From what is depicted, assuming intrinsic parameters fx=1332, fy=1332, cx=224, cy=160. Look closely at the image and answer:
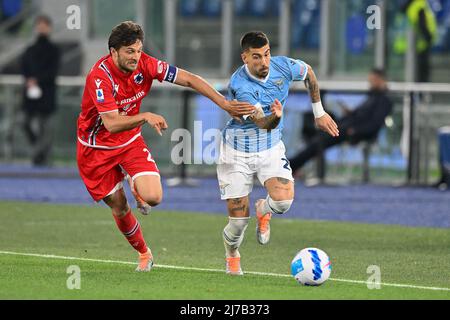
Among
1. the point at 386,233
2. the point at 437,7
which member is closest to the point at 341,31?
the point at 437,7

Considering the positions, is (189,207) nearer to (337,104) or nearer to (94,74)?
(337,104)

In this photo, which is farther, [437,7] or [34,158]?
[437,7]

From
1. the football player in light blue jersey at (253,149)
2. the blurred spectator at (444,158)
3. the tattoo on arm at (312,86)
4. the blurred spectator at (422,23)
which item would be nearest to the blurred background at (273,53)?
the blurred spectator at (422,23)

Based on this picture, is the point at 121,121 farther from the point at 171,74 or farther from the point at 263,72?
the point at 263,72

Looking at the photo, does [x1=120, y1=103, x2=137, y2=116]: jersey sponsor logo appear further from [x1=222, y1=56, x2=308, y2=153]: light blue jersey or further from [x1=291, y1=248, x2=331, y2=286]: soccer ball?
[x1=291, y1=248, x2=331, y2=286]: soccer ball

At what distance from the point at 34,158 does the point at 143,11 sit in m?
6.42

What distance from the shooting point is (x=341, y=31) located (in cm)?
2930

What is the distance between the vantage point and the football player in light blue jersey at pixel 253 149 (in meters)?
11.5

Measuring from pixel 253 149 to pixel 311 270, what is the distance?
5.35 feet

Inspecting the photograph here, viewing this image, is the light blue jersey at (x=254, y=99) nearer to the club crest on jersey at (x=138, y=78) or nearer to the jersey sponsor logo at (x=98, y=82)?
the club crest on jersey at (x=138, y=78)

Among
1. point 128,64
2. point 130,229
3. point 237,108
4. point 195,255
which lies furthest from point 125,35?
point 195,255

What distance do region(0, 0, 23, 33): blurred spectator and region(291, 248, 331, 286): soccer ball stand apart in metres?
21.9

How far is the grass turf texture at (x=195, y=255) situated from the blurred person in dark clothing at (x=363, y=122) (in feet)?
17.0
